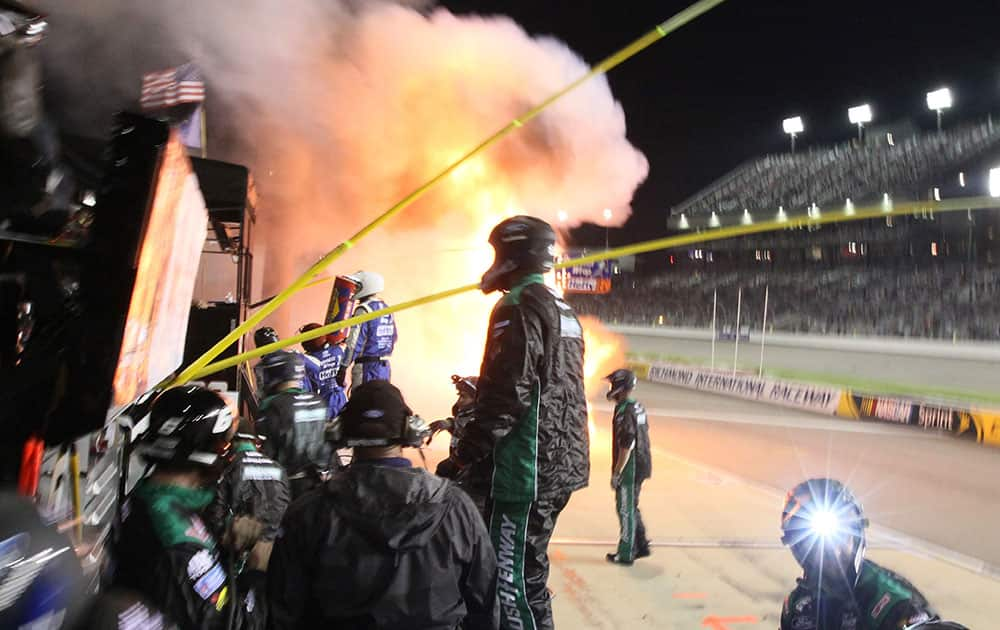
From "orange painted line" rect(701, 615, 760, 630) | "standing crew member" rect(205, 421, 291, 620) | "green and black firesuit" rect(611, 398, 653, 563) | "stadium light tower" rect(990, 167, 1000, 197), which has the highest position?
"stadium light tower" rect(990, 167, 1000, 197)

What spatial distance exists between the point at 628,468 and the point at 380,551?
146 inches

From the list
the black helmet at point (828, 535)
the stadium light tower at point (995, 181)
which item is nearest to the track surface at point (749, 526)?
the black helmet at point (828, 535)

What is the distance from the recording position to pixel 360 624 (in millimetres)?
1788

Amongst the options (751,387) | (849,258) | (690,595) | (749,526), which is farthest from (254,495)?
(849,258)

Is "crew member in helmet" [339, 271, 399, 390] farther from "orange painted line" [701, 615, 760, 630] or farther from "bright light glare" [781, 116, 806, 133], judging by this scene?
"bright light glare" [781, 116, 806, 133]

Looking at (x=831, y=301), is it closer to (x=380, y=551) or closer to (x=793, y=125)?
(x=793, y=125)

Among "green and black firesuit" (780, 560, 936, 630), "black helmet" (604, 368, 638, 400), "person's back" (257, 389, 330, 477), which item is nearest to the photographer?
"green and black firesuit" (780, 560, 936, 630)

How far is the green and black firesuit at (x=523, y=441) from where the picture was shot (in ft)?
8.67

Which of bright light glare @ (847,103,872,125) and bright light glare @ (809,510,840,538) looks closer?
bright light glare @ (809,510,840,538)

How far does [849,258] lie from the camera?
29.8m

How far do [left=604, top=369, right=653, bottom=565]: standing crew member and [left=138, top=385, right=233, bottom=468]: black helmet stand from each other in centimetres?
353

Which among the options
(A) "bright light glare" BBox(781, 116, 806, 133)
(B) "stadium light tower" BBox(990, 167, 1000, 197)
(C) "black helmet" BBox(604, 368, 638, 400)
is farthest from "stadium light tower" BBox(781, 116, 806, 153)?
(C) "black helmet" BBox(604, 368, 638, 400)

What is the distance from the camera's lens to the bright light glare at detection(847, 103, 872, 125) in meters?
32.0

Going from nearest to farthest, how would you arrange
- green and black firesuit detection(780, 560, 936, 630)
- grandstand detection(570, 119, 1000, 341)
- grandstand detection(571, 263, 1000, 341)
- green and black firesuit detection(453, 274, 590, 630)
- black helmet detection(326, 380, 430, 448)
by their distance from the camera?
black helmet detection(326, 380, 430, 448), green and black firesuit detection(780, 560, 936, 630), green and black firesuit detection(453, 274, 590, 630), grandstand detection(571, 263, 1000, 341), grandstand detection(570, 119, 1000, 341)
